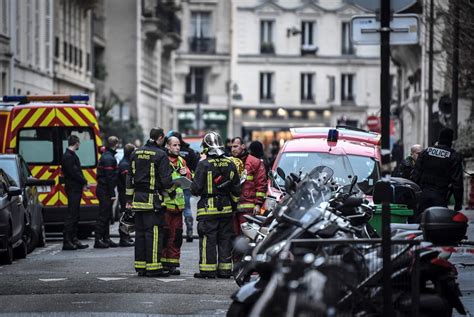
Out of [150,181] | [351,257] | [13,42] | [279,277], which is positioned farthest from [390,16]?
[13,42]

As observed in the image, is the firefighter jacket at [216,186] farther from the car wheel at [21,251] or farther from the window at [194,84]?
the window at [194,84]

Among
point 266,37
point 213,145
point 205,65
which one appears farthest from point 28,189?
point 266,37

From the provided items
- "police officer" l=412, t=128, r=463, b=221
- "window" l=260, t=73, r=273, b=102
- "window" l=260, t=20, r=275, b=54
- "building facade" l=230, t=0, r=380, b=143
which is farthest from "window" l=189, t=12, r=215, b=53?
"police officer" l=412, t=128, r=463, b=221

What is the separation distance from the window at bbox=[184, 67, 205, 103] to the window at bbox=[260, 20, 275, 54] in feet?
13.0

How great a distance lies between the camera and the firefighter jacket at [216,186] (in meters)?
17.3

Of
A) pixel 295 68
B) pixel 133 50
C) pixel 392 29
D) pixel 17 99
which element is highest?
pixel 295 68

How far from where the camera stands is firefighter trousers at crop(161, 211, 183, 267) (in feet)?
58.9

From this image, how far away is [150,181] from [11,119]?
9.76 meters

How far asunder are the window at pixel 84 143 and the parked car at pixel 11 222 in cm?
485

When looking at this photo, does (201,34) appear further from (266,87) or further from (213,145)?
(213,145)

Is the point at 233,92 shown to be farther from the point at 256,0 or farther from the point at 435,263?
the point at 435,263

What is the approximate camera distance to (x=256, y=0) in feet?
292

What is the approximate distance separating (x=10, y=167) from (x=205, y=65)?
66.5m

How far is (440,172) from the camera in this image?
16938 millimetres
